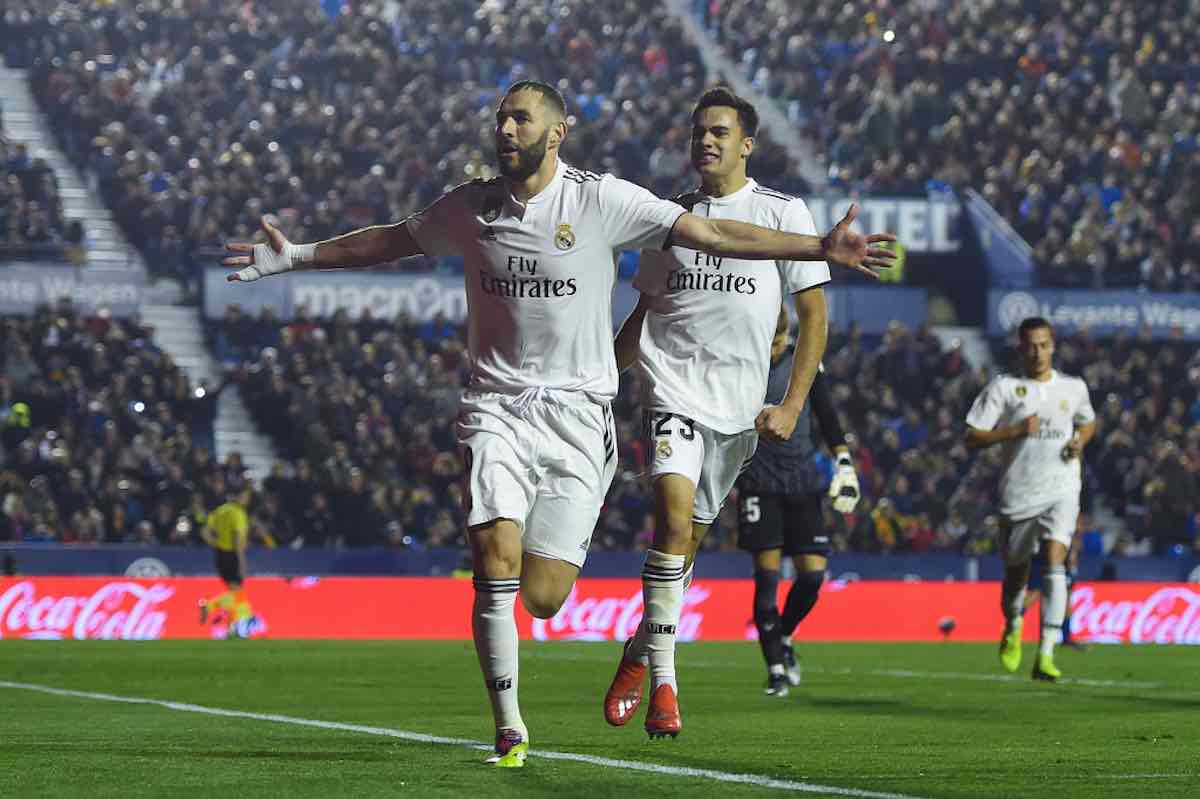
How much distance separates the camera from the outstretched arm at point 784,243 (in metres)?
6.91

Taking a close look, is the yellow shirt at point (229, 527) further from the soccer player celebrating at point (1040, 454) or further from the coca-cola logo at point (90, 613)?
the soccer player celebrating at point (1040, 454)

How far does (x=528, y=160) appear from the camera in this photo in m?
7.31

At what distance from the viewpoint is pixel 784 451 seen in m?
12.7

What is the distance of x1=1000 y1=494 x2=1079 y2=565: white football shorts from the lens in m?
14.2

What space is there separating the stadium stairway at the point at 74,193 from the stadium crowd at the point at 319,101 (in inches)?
9.9

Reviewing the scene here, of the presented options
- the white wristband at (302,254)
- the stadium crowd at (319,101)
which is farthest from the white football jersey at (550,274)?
the stadium crowd at (319,101)

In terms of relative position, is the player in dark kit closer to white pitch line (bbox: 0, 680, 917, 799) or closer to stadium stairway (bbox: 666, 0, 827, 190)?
white pitch line (bbox: 0, 680, 917, 799)

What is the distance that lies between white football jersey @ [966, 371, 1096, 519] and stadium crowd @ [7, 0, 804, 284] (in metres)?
19.4

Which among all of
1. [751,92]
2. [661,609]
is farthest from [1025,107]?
[661,609]

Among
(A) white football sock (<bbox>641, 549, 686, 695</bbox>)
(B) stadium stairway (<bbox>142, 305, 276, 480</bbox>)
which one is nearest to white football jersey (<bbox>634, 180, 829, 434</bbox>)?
(A) white football sock (<bbox>641, 549, 686, 695</bbox>)

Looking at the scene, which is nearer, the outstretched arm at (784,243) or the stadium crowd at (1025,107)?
the outstretched arm at (784,243)

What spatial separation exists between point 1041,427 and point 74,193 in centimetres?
2259

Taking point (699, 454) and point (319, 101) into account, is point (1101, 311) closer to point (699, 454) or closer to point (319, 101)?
point (319, 101)

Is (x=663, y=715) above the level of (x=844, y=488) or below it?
below
